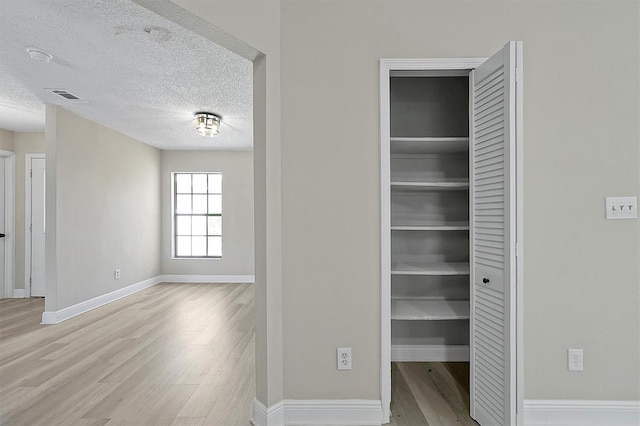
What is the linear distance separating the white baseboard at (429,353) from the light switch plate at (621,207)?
1601 mm

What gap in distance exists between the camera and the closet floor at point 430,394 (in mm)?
2232

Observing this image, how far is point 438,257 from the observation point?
10.2ft

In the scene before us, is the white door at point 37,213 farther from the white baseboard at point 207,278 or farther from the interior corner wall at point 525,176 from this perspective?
the interior corner wall at point 525,176

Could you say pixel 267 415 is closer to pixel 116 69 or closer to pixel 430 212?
pixel 430 212

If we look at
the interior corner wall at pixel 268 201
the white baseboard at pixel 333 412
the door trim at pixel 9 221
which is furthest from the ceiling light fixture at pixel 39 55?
the door trim at pixel 9 221

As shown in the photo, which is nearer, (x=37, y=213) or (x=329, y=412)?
(x=329, y=412)

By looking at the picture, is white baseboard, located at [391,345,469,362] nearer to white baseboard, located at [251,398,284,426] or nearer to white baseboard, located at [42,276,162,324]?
white baseboard, located at [251,398,284,426]

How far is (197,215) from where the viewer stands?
283 inches

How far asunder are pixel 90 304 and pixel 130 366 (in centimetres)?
247

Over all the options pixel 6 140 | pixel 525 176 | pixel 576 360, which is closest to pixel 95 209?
pixel 6 140

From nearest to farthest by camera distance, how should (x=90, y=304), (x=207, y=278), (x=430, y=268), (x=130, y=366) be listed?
1. (x=430, y=268)
2. (x=130, y=366)
3. (x=90, y=304)
4. (x=207, y=278)

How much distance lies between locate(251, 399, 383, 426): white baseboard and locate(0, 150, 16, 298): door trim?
5.58 metres

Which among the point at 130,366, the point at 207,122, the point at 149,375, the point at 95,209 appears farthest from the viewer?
the point at 95,209

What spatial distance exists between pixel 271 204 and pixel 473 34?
162 centimetres
